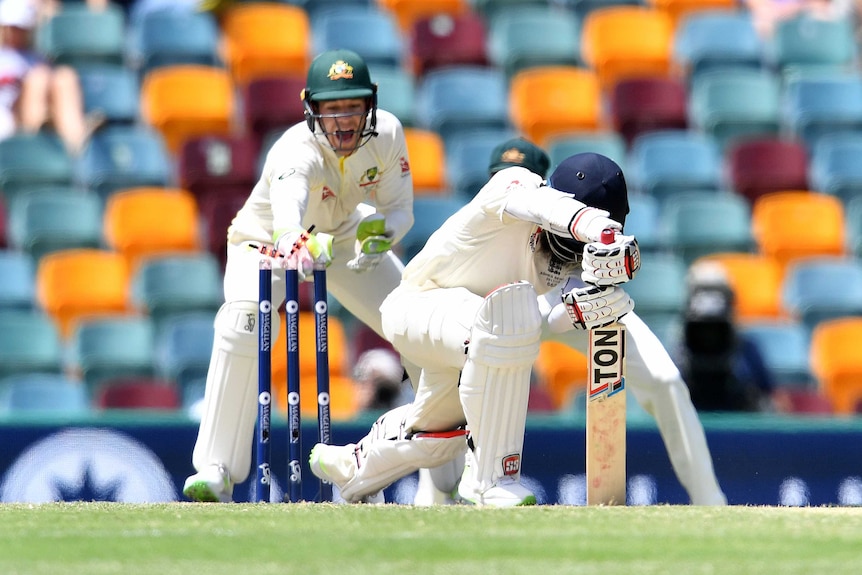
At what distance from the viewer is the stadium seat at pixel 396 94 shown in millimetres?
9477

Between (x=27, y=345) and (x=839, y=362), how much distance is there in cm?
443

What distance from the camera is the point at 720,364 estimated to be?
7.59 meters

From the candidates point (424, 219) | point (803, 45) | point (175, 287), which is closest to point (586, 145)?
point (424, 219)

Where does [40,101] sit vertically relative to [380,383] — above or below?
above

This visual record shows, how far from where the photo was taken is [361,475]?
526 centimetres

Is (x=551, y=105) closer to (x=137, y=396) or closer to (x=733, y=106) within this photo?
(x=733, y=106)

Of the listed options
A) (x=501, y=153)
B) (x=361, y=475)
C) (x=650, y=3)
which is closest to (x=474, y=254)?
(x=361, y=475)

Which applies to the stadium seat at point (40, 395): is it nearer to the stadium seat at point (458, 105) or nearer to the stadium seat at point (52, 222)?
the stadium seat at point (52, 222)

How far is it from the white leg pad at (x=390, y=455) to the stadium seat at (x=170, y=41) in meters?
5.05

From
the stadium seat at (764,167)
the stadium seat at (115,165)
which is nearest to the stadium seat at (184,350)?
the stadium seat at (115,165)

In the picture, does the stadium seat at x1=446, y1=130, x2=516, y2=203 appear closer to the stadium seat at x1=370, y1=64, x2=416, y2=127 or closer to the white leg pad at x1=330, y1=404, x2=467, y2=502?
the stadium seat at x1=370, y1=64, x2=416, y2=127

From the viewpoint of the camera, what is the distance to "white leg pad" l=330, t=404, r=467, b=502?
17.0 feet

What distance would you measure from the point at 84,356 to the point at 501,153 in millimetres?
2747

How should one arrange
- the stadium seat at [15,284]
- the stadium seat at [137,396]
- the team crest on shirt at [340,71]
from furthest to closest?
1. the stadium seat at [15,284]
2. the stadium seat at [137,396]
3. the team crest on shirt at [340,71]
